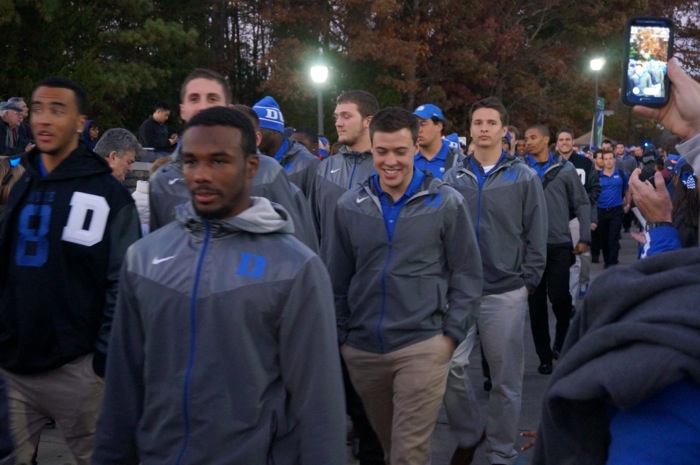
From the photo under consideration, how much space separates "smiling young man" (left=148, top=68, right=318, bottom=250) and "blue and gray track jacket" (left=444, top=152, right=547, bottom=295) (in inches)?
68.1

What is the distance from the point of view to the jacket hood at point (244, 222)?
9.05 feet

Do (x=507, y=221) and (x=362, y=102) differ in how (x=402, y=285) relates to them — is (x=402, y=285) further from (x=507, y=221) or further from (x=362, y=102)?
(x=362, y=102)

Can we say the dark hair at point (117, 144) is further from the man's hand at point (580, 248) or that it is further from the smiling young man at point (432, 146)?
the man's hand at point (580, 248)

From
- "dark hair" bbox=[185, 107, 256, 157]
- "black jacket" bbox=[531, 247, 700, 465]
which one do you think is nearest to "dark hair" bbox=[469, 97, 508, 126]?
"dark hair" bbox=[185, 107, 256, 157]

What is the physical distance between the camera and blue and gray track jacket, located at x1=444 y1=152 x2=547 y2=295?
19.5ft

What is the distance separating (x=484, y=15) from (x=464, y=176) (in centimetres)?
2946

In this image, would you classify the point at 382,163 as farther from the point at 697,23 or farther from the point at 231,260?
the point at 697,23

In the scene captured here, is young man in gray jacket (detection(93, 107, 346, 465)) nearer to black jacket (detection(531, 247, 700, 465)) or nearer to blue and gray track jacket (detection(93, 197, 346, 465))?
blue and gray track jacket (detection(93, 197, 346, 465))

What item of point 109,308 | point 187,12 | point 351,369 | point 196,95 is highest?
point 187,12

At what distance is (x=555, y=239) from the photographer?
8531mm

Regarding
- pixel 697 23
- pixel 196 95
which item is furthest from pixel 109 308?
pixel 697 23

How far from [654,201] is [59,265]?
2.61m

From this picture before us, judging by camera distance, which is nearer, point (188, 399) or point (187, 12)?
point (188, 399)

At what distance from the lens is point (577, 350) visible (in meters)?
1.51
